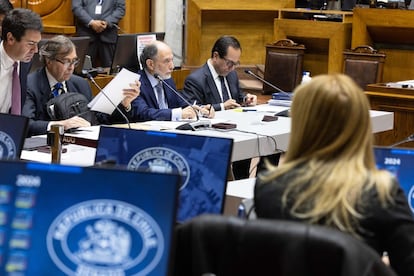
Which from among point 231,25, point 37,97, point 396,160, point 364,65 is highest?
point 396,160

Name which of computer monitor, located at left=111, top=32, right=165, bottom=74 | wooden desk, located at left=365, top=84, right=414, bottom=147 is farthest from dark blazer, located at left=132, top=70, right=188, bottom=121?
wooden desk, located at left=365, top=84, right=414, bottom=147

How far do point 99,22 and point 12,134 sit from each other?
20.3ft

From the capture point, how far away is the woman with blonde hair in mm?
2180

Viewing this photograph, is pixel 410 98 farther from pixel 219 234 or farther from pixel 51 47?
pixel 219 234

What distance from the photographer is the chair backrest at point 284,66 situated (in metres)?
9.22

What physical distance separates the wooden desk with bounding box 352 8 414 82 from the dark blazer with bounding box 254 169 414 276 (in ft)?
23.4

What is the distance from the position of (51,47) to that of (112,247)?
3.43 meters

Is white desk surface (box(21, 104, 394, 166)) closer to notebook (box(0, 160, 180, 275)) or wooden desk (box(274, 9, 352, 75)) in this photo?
notebook (box(0, 160, 180, 275))

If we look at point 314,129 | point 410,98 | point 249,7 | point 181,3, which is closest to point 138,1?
point 181,3

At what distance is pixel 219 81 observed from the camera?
6.61 m

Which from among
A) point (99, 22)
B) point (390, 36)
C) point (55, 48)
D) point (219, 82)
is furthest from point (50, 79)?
point (390, 36)

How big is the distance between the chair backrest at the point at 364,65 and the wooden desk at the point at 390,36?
53 cm

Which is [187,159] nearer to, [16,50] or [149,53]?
[16,50]

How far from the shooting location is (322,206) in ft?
7.03
